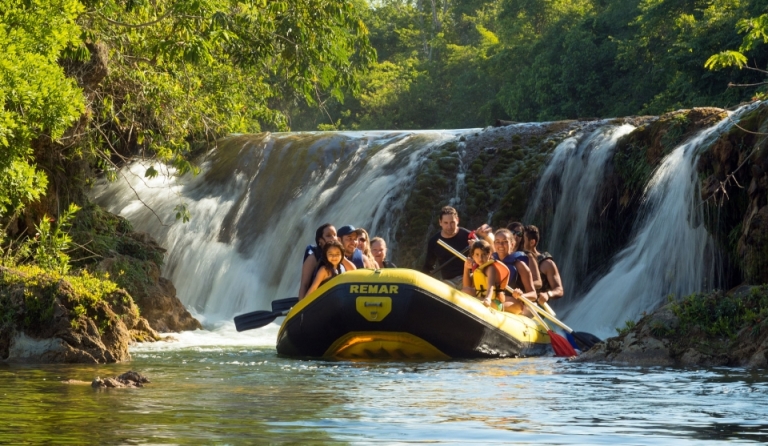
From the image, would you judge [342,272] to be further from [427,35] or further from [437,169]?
[427,35]

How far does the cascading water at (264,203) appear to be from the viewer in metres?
19.0

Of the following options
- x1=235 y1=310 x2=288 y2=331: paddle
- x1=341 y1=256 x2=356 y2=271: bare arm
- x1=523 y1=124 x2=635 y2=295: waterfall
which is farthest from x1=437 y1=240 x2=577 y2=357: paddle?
x1=523 y1=124 x2=635 y2=295: waterfall

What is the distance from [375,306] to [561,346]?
214 centimetres

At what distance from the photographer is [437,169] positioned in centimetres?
1945

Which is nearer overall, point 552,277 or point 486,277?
point 486,277

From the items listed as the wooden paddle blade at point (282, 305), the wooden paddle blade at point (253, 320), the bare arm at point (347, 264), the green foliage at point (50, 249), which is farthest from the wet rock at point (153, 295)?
the bare arm at point (347, 264)

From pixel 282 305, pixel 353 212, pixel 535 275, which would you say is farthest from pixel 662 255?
pixel 353 212

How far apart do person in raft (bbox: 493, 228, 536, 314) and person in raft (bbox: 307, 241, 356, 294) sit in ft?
5.44

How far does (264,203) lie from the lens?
21.0 m

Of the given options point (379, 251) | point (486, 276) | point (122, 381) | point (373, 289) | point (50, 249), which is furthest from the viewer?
point (379, 251)

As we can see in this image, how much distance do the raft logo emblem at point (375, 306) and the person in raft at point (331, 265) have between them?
21.7 inches

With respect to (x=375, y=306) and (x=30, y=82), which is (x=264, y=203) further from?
(x=30, y=82)

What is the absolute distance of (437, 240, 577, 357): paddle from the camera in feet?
39.2

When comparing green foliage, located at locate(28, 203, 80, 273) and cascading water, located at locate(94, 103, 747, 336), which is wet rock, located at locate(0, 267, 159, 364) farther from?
cascading water, located at locate(94, 103, 747, 336)
